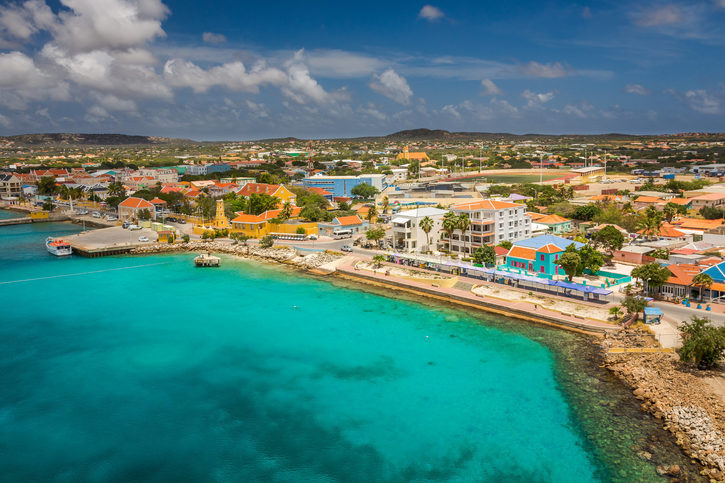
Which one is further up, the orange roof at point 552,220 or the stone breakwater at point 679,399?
the orange roof at point 552,220

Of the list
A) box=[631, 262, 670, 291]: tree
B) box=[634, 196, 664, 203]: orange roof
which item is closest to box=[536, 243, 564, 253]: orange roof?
box=[631, 262, 670, 291]: tree

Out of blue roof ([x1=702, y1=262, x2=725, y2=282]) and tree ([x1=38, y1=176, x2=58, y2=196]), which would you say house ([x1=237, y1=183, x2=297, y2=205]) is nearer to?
tree ([x1=38, y1=176, x2=58, y2=196])

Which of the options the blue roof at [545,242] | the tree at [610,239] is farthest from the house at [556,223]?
the blue roof at [545,242]

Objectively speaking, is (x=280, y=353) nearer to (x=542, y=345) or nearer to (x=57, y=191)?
(x=542, y=345)

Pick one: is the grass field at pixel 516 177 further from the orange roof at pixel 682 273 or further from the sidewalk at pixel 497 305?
the orange roof at pixel 682 273

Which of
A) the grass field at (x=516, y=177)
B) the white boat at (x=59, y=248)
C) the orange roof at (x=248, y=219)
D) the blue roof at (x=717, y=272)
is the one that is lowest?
the white boat at (x=59, y=248)

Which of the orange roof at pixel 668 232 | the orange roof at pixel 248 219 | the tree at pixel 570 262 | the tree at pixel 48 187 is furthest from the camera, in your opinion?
the tree at pixel 48 187
